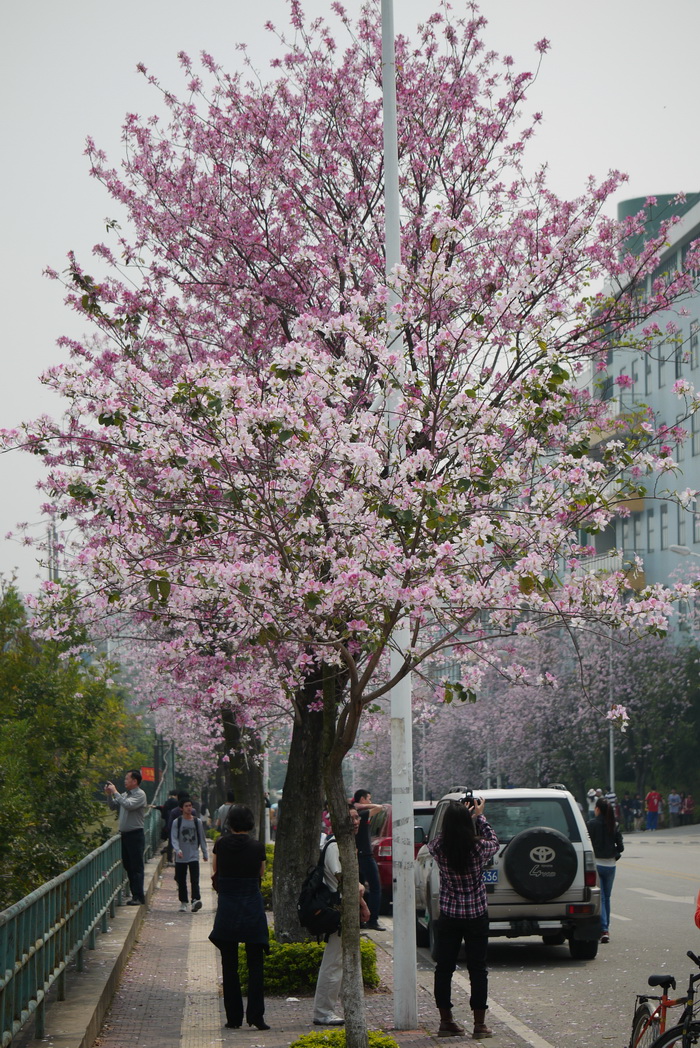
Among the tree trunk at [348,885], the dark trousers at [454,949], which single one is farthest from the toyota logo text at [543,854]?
the tree trunk at [348,885]

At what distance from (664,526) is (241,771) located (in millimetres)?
38868

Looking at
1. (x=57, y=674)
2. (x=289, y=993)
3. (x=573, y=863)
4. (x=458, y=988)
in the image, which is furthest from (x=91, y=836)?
(x=573, y=863)

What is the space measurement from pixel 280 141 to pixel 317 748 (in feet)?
22.2

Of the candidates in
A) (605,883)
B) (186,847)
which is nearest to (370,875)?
(605,883)

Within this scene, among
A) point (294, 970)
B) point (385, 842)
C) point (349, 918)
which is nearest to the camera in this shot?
point (349, 918)

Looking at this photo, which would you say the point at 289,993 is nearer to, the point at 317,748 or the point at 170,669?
the point at 317,748

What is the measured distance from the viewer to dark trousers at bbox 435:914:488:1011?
33.6 feet

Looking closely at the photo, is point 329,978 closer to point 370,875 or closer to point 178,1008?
point 178,1008

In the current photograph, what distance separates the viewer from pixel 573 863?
14.6m

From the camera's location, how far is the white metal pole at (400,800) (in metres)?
10.6

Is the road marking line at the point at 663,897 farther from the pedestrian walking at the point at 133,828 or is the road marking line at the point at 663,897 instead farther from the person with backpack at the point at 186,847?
the pedestrian walking at the point at 133,828

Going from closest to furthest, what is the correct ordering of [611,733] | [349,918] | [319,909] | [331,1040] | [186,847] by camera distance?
1. [349,918]
2. [331,1040]
3. [319,909]
4. [186,847]
5. [611,733]

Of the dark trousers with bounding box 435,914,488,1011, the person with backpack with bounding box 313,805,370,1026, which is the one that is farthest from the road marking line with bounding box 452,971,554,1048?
the person with backpack with bounding box 313,805,370,1026

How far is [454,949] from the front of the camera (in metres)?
10.5
